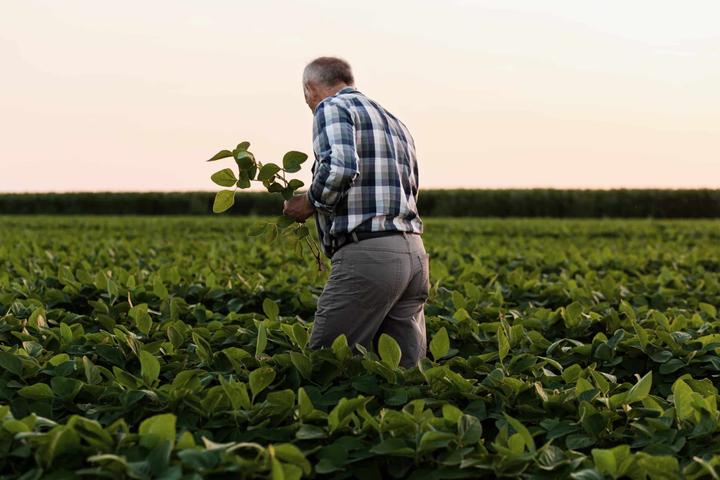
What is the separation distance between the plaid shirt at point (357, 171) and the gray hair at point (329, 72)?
0.33 feet

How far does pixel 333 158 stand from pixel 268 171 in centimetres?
46

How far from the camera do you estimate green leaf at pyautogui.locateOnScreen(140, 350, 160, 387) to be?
11.6ft

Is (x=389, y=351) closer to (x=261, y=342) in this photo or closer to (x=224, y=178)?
(x=261, y=342)

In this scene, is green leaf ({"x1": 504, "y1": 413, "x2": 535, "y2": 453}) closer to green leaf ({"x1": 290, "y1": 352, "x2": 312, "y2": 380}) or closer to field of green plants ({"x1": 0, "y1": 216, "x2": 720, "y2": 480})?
field of green plants ({"x1": 0, "y1": 216, "x2": 720, "y2": 480})

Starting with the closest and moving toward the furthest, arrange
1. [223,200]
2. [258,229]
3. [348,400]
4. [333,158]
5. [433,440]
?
[433,440], [348,400], [333,158], [223,200], [258,229]

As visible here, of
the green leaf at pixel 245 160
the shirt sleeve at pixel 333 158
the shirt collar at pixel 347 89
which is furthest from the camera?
the shirt collar at pixel 347 89

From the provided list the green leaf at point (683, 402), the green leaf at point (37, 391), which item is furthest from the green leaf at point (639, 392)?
the green leaf at point (37, 391)

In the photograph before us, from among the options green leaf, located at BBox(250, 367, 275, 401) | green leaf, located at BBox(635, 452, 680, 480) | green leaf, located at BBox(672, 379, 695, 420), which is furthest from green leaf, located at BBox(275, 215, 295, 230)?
green leaf, located at BBox(635, 452, 680, 480)

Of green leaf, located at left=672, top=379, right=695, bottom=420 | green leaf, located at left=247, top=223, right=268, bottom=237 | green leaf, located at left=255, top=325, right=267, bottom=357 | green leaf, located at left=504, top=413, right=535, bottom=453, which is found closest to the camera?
green leaf, located at left=504, top=413, right=535, bottom=453

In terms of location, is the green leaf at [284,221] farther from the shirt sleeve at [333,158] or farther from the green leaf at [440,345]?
the green leaf at [440,345]

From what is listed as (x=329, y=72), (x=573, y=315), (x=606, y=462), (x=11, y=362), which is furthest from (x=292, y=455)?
(x=573, y=315)

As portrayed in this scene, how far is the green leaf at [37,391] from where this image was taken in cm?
350

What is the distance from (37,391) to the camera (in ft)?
11.5

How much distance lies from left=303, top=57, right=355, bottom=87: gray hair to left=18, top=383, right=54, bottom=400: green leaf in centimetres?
212
